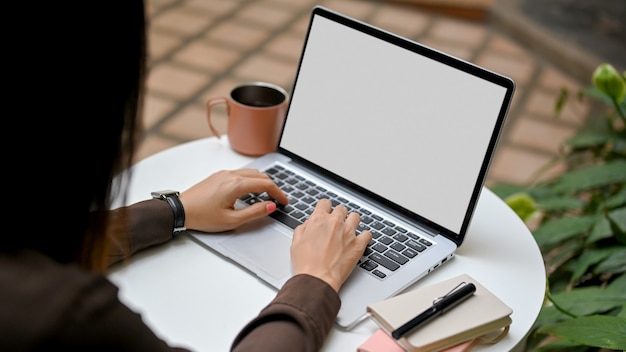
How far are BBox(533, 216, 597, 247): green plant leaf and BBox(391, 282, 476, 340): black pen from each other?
0.61 meters

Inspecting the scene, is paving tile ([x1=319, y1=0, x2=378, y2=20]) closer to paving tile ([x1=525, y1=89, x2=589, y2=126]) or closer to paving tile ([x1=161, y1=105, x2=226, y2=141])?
paving tile ([x1=525, y1=89, x2=589, y2=126])

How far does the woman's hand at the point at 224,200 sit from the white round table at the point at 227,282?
36 millimetres

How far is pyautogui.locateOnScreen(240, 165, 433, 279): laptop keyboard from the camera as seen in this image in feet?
3.29

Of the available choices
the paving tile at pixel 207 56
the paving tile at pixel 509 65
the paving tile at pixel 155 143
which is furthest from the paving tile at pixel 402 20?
the paving tile at pixel 155 143

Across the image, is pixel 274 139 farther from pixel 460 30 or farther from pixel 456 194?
pixel 460 30

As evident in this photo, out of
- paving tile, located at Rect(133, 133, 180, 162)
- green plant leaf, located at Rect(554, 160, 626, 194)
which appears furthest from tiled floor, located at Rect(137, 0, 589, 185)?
green plant leaf, located at Rect(554, 160, 626, 194)

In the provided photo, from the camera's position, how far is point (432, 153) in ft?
3.52

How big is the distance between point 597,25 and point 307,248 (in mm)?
→ 2500

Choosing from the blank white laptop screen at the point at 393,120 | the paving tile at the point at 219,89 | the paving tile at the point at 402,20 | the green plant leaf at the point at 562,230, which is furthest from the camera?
the paving tile at the point at 402,20

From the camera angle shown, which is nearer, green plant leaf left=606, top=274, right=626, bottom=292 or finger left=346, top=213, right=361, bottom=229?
finger left=346, top=213, right=361, bottom=229

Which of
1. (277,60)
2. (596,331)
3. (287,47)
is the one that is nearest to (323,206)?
(596,331)

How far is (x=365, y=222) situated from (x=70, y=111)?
1.70 ft

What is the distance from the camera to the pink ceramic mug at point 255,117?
1222 millimetres

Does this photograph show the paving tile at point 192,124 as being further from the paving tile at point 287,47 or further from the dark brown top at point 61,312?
the dark brown top at point 61,312
